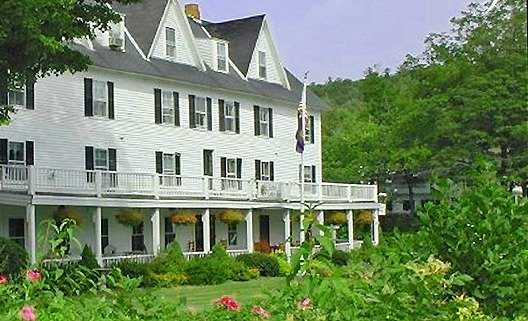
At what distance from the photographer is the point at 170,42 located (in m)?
44.7

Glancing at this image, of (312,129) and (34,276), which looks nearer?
(34,276)

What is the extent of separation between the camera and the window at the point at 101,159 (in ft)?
128

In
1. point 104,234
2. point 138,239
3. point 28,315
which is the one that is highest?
point 28,315

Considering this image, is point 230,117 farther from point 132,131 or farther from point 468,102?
point 468,102

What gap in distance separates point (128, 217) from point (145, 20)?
10.1 m

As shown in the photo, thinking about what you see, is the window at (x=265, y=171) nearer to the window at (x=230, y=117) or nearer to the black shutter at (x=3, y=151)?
the window at (x=230, y=117)

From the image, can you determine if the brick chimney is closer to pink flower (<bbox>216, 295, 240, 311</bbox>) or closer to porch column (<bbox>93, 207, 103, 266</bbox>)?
porch column (<bbox>93, 207, 103, 266</bbox>)

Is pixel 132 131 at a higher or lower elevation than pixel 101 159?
higher

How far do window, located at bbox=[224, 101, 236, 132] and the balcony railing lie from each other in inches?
129

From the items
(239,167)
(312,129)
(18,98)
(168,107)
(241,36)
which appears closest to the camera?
(18,98)

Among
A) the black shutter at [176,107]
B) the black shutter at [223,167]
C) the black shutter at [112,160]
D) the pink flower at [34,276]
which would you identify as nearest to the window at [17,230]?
the black shutter at [112,160]

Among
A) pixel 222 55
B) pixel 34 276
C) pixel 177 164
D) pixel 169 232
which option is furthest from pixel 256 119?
pixel 34 276

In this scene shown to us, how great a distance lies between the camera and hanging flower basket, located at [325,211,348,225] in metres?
49.2

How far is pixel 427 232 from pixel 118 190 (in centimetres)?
2949
